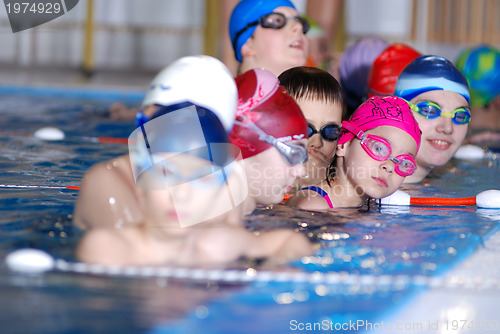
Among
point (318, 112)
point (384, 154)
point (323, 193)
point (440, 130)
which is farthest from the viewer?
point (440, 130)

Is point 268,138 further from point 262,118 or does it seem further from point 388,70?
point 388,70

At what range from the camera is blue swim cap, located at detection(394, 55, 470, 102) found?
3432 millimetres

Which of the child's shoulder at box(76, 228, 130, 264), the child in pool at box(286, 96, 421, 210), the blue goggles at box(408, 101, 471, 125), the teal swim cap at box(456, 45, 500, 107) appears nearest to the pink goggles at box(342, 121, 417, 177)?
the child in pool at box(286, 96, 421, 210)

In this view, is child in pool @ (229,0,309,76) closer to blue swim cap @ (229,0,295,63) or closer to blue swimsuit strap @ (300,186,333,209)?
blue swim cap @ (229,0,295,63)

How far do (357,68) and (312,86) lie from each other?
6.10ft

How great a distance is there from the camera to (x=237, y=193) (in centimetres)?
221

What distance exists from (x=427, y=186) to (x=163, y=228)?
2.04 m

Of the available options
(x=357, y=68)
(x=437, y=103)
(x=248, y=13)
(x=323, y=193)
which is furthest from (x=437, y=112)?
(x=357, y=68)

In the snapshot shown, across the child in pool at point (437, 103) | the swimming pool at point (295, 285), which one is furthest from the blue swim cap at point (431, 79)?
the swimming pool at point (295, 285)

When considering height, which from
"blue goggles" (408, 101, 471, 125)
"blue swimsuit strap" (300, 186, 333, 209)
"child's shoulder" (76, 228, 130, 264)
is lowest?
"blue swimsuit strap" (300, 186, 333, 209)

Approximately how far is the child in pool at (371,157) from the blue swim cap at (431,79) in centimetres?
57

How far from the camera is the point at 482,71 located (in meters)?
5.01

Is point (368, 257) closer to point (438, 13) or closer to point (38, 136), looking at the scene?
point (38, 136)

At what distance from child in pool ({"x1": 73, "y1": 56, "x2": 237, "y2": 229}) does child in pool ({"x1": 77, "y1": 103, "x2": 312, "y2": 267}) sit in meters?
0.05
